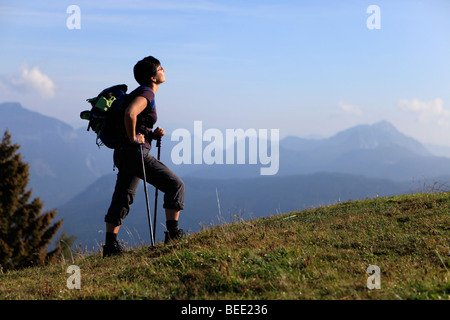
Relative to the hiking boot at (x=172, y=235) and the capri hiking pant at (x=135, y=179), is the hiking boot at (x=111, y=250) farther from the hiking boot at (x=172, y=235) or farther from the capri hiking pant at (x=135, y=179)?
the hiking boot at (x=172, y=235)

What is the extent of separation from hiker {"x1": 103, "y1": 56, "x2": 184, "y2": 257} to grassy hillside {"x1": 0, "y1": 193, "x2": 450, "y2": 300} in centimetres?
70

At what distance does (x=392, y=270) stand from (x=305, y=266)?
45.2 inches

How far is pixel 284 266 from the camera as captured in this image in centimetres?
556

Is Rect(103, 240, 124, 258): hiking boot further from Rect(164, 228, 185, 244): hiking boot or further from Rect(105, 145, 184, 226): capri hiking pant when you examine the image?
Rect(164, 228, 185, 244): hiking boot

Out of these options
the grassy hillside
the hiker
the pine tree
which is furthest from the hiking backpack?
the pine tree

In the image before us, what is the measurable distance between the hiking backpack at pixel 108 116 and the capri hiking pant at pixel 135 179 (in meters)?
0.27

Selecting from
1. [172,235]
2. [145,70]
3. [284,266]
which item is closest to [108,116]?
[145,70]

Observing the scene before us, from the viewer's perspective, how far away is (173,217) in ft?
24.3

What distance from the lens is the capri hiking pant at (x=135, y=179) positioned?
7242 mm

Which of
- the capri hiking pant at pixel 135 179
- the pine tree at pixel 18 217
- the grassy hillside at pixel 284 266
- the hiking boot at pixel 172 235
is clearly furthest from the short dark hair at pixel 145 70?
the pine tree at pixel 18 217

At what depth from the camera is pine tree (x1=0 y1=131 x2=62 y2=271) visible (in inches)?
1555
